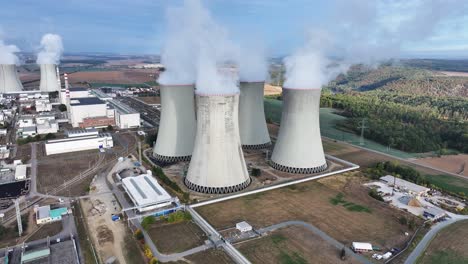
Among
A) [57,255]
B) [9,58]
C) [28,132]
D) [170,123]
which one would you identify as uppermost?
[9,58]

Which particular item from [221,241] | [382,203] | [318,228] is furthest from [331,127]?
[221,241]

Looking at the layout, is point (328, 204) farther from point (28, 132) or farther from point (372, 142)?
point (28, 132)

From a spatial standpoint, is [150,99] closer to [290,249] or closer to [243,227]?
[243,227]

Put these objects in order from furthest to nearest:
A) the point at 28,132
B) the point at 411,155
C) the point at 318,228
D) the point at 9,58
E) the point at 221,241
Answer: the point at 9,58, the point at 28,132, the point at 411,155, the point at 318,228, the point at 221,241

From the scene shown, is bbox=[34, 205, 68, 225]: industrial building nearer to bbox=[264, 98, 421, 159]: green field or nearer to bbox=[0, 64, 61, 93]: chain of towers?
bbox=[264, 98, 421, 159]: green field

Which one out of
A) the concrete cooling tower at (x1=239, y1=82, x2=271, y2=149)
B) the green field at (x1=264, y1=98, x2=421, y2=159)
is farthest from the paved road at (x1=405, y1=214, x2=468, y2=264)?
the concrete cooling tower at (x1=239, y1=82, x2=271, y2=149)

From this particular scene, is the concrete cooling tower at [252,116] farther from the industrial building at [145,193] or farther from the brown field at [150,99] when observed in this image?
the brown field at [150,99]

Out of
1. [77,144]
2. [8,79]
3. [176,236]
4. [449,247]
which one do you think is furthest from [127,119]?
[8,79]
